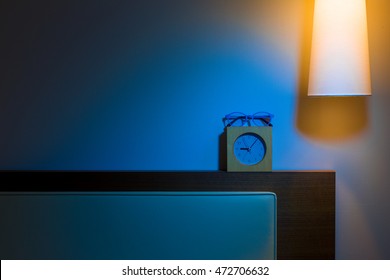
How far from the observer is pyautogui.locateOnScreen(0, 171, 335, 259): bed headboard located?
88.1 inches

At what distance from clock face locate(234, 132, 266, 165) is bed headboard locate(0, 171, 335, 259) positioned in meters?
0.06

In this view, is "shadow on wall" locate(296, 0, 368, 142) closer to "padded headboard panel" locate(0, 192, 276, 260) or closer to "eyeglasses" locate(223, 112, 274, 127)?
"eyeglasses" locate(223, 112, 274, 127)

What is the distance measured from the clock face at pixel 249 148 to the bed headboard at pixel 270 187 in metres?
0.06

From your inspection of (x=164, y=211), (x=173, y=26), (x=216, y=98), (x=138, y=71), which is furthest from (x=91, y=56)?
(x=164, y=211)

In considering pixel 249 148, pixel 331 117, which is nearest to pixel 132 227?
pixel 249 148

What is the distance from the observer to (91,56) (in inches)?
Answer: 92.3

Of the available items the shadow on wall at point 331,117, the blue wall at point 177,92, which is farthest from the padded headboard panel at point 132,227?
the shadow on wall at point 331,117

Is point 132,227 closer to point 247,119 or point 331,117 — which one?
point 247,119

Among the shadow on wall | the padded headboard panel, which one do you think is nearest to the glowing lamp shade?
the shadow on wall

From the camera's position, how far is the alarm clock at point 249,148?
2227 mm

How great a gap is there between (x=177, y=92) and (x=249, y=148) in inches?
14.7

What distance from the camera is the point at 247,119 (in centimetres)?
230

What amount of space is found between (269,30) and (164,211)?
842 mm

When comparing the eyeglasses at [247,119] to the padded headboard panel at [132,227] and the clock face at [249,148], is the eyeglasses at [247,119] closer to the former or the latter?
the clock face at [249,148]
